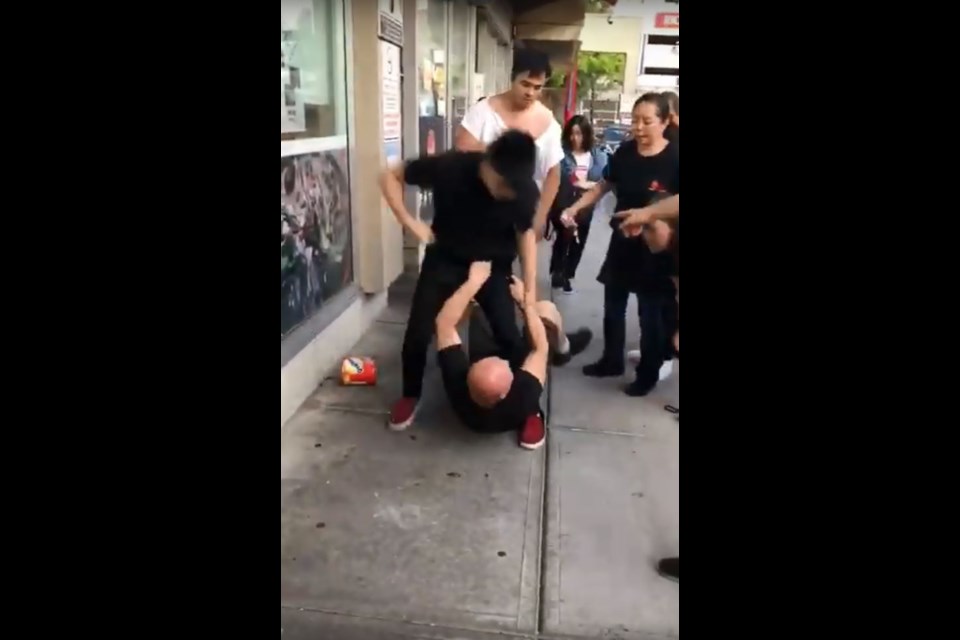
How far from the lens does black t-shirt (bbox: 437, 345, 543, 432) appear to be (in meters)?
1.98

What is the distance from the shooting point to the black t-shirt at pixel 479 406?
1.98 metres

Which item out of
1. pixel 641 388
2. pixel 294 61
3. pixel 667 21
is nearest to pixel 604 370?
pixel 641 388

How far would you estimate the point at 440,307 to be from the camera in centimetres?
200

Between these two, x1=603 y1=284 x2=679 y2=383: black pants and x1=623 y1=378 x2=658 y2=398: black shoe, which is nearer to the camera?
x1=603 y1=284 x2=679 y2=383: black pants

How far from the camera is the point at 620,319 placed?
2.48 m

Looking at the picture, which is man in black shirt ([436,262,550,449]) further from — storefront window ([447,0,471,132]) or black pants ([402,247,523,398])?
storefront window ([447,0,471,132])

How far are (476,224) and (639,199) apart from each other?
429 mm

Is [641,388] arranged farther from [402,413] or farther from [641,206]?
[641,206]

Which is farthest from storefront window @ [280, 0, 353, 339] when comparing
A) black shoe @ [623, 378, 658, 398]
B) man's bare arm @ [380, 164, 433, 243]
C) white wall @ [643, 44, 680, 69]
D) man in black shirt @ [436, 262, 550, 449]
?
black shoe @ [623, 378, 658, 398]

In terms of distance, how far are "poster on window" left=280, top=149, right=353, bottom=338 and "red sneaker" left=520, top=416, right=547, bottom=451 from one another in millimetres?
815
